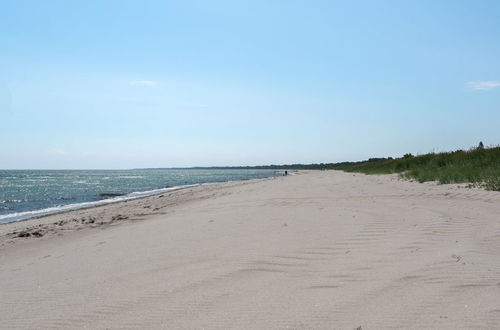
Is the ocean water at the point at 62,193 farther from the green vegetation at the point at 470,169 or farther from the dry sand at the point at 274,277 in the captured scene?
the green vegetation at the point at 470,169

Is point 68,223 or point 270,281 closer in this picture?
point 270,281

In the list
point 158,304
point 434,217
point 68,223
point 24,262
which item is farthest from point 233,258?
point 68,223

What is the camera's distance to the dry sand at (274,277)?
10.4 ft

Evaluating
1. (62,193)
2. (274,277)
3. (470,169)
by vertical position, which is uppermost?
(470,169)

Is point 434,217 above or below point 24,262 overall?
above

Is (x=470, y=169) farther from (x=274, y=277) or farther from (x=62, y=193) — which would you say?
(x=62, y=193)

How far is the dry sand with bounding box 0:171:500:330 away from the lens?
318 centimetres

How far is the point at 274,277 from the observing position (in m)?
4.20

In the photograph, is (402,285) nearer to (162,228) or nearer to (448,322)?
(448,322)

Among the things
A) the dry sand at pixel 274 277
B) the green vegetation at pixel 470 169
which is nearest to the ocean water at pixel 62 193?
the dry sand at pixel 274 277

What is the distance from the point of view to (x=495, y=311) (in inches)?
119

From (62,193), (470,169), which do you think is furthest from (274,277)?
(62,193)

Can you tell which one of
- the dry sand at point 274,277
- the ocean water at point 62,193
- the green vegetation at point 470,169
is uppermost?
the green vegetation at point 470,169

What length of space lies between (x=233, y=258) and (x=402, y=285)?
80.2 inches
